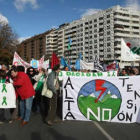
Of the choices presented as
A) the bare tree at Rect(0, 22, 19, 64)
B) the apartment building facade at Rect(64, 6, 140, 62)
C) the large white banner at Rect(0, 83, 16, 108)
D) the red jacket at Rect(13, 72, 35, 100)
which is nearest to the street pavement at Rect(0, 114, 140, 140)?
the large white banner at Rect(0, 83, 16, 108)

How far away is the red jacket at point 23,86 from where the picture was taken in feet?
19.0

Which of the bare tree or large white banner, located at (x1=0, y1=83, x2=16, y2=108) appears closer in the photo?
large white banner, located at (x1=0, y1=83, x2=16, y2=108)

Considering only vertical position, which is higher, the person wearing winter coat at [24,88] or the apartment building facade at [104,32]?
the apartment building facade at [104,32]

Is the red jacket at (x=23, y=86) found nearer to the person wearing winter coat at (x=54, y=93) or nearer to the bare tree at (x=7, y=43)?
the person wearing winter coat at (x=54, y=93)

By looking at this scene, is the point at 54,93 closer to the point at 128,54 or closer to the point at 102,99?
the point at 102,99

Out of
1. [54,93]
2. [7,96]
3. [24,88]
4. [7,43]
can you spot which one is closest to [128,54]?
[54,93]

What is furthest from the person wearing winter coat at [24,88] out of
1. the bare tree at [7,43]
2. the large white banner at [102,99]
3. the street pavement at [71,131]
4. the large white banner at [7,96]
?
the bare tree at [7,43]

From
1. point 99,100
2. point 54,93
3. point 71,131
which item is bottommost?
point 71,131

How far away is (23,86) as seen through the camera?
19.4 feet

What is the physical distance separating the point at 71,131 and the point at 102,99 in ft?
4.68

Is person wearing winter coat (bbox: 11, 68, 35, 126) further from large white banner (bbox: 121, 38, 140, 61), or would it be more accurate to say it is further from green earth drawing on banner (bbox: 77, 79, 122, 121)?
large white banner (bbox: 121, 38, 140, 61)

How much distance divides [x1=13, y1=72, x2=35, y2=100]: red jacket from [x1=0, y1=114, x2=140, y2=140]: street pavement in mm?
859

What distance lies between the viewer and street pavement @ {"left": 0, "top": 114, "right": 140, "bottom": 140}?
16.0 feet

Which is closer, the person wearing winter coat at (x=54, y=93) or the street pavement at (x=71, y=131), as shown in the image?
the street pavement at (x=71, y=131)
